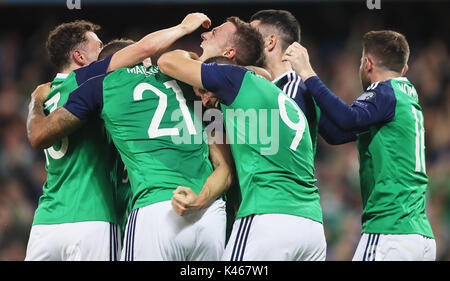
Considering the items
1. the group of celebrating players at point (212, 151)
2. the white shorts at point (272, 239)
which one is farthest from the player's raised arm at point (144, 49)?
the white shorts at point (272, 239)

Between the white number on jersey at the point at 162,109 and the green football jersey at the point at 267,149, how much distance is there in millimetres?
270

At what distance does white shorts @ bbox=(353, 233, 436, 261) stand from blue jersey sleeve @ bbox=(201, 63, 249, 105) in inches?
54.6

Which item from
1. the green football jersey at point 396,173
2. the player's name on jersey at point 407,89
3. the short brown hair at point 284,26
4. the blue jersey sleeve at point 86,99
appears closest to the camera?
the blue jersey sleeve at point 86,99

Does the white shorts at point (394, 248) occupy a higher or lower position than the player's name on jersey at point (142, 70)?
lower

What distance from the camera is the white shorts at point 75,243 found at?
4.07 metres

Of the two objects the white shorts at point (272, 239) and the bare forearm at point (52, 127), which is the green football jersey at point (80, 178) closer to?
the bare forearm at point (52, 127)

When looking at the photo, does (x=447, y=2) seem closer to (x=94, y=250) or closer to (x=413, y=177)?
(x=413, y=177)

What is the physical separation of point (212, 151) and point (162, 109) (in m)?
0.44

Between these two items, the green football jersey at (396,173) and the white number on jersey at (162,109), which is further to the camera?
the green football jersey at (396,173)

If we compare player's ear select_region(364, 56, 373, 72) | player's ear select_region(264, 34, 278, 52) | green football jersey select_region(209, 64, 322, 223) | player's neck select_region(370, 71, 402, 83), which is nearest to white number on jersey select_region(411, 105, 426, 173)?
player's neck select_region(370, 71, 402, 83)

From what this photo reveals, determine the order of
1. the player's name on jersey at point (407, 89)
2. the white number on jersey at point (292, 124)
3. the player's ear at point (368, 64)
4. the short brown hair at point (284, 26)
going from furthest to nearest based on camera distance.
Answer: the short brown hair at point (284, 26) < the player's ear at point (368, 64) < the player's name on jersey at point (407, 89) < the white number on jersey at point (292, 124)

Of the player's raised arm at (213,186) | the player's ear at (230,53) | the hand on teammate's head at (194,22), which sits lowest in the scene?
the player's raised arm at (213,186)

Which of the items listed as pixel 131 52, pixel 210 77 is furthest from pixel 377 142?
pixel 131 52
